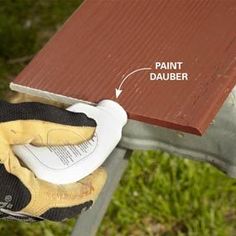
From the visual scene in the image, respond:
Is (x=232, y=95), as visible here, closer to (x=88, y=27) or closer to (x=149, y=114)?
(x=149, y=114)

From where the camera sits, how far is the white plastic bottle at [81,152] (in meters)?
1.30

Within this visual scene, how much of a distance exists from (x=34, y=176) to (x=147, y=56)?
1.25ft

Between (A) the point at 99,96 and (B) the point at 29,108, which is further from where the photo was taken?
(A) the point at 99,96

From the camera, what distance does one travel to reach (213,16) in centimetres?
154

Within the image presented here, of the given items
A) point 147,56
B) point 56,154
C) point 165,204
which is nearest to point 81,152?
point 56,154

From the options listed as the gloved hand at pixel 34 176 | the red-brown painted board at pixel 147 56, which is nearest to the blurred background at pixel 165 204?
the red-brown painted board at pixel 147 56

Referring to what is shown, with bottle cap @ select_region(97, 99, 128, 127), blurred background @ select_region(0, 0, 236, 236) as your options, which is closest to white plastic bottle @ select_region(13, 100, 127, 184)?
bottle cap @ select_region(97, 99, 128, 127)

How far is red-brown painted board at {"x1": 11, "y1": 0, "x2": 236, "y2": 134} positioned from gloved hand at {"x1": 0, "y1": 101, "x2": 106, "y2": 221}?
0.47 ft

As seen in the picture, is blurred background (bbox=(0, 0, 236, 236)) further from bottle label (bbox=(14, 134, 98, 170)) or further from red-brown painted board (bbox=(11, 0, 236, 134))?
bottle label (bbox=(14, 134, 98, 170))

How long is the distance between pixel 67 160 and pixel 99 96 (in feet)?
0.65

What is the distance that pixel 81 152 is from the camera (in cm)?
135

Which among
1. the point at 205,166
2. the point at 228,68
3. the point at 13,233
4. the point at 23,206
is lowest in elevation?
the point at 13,233

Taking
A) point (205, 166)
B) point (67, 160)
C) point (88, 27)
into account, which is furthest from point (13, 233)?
point (67, 160)

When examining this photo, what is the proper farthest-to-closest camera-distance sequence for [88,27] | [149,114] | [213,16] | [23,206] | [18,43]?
1. [18,43]
2. [88,27]
3. [213,16]
4. [149,114]
5. [23,206]
